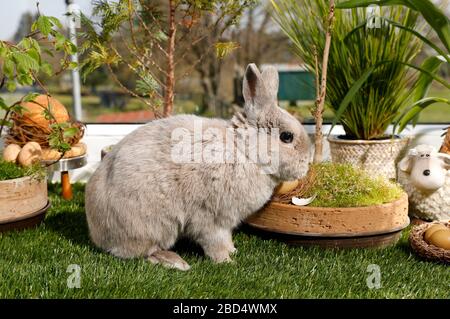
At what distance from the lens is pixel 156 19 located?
2643 mm

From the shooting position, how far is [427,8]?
2.20 m

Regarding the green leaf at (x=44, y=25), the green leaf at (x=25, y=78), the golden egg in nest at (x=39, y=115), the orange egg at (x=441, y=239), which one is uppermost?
the green leaf at (x=44, y=25)

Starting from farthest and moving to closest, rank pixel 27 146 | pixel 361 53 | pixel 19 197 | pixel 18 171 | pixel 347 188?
pixel 361 53 → pixel 27 146 → pixel 18 171 → pixel 19 197 → pixel 347 188

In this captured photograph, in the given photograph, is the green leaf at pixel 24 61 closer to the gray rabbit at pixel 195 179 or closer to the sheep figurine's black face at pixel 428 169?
the gray rabbit at pixel 195 179

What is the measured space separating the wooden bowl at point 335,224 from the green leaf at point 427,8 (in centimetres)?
74

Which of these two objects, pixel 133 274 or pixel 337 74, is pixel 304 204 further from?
pixel 337 74

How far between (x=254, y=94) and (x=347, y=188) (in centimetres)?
53

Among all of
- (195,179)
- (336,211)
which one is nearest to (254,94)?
(195,179)

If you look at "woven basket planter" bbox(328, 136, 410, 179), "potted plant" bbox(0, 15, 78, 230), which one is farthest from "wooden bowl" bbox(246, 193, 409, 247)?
"potted plant" bbox(0, 15, 78, 230)

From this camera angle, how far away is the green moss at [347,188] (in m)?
1.99

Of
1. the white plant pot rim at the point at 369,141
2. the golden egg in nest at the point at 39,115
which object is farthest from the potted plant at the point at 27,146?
the white plant pot rim at the point at 369,141

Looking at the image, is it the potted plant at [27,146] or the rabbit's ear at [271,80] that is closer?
the rabbit's ear at [271,80]

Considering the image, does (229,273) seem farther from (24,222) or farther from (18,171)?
(18,171)

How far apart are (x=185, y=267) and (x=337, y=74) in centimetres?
126
